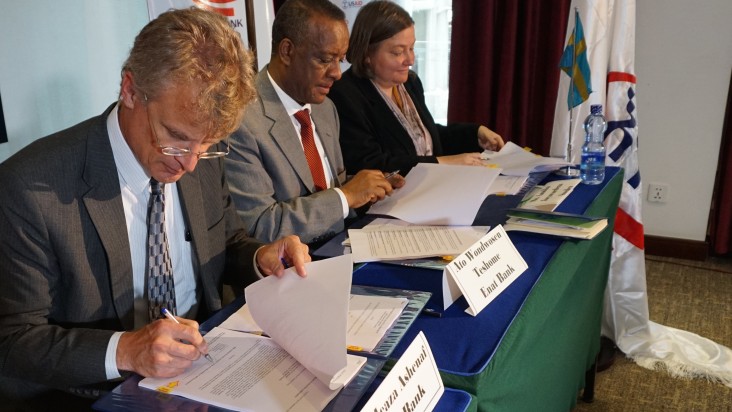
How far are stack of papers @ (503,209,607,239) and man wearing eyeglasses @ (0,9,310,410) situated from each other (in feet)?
2.05

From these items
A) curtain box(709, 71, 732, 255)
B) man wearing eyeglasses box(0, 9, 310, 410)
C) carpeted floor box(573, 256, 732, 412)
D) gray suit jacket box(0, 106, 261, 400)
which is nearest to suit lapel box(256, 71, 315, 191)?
man wearing eyeglasses box(0, 9, 310, 410)

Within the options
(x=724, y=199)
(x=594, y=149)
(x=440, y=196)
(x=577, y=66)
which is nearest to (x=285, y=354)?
(x=440, y=196)

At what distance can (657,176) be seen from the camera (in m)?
3.67

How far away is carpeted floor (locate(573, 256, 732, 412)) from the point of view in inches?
92.5

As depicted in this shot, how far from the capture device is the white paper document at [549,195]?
176cm

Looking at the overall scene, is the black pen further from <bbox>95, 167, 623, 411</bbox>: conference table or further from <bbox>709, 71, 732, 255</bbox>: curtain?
<bbox>709, 71, 732, 255</bbox>: curtain

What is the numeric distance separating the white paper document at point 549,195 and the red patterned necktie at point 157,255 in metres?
1.01

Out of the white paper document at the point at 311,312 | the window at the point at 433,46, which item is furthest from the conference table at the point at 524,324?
the window at the point at 433,46

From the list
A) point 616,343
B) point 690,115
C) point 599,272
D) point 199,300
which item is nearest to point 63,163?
point 199,300

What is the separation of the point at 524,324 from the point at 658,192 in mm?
2990

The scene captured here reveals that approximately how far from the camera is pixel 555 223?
1542 millimetres

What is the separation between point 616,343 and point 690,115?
Result: 1.58 metres

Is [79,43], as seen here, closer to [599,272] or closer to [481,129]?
[481,129]

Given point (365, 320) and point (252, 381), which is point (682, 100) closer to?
point (365, 320)
